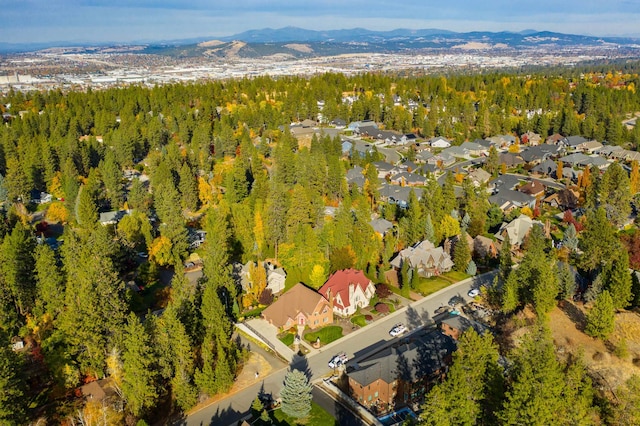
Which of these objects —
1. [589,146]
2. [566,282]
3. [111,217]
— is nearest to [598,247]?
[566,282]

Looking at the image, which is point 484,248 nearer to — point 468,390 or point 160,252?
point 468,390

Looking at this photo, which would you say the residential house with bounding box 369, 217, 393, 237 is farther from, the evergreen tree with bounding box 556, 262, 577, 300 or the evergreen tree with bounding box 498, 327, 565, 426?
the evergreen tree with bounding box 498, 327, 565, 426

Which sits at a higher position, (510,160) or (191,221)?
(510,160)

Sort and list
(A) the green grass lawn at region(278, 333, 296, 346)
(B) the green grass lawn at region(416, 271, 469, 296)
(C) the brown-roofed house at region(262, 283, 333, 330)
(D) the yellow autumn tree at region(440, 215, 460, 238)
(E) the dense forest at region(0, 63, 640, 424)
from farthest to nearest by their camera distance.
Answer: (D) the yellow autumn tree at region(440, 215, 460, 238)
(B) the green grass lawn at region(416, 271, 469, 296)
(C) the brown-roofed house at region(262, 283, 333, 330)
(A) the green grass lawn at region(278, 333, 296, 346)
(E) the dense forest at region(0, 63, 640, 424)

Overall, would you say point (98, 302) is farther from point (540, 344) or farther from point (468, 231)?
point (468, 231)

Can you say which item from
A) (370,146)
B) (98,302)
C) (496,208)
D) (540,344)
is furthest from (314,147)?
(540,344)

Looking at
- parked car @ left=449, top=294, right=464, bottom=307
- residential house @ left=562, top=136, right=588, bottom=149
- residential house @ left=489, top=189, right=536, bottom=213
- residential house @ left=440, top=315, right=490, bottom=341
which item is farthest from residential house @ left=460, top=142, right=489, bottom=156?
residential house @ left=440, top=315, right=490, bottom=341
